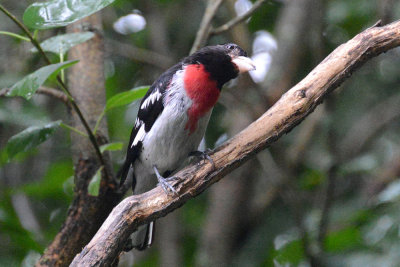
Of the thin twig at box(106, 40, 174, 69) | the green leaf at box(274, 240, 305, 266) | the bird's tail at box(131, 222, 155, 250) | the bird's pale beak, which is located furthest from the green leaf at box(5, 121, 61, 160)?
the green leaf at box(274, 240, 305, 266)

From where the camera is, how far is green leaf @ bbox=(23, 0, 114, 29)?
8.73 feet

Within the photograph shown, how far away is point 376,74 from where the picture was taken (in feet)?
18.7

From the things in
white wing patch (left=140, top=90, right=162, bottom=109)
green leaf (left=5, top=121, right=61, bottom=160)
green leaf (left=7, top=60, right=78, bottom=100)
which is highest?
green leaf (left=7, top=60, right=78, bottom=100)

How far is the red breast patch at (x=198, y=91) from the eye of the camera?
3.33m

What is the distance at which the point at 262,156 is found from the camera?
4703 millimetres

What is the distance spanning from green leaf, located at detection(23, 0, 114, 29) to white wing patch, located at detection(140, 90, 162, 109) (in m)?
0.89

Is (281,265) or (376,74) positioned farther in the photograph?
(376,74)

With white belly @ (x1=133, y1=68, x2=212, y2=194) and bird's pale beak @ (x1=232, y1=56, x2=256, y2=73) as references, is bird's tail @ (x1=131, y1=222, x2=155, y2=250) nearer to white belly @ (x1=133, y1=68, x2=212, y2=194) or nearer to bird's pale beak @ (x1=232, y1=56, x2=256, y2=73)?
white belly @ (x1=133, y1=68, x2=212, y2=194)

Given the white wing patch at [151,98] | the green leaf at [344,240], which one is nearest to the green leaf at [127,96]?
the white wing patch at [151,98]

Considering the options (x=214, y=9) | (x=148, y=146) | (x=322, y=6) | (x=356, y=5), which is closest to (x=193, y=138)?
(x=148, y=146)

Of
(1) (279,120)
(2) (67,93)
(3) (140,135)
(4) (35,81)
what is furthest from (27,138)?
(1) (279,120)

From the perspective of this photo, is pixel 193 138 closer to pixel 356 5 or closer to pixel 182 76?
pixel 182 76

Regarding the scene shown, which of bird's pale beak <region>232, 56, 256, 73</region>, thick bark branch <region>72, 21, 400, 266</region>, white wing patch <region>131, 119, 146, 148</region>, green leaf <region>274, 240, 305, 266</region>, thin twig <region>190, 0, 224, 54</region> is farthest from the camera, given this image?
green leaf <region>274, 240, 305, 266</region>

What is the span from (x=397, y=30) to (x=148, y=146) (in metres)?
1.70
